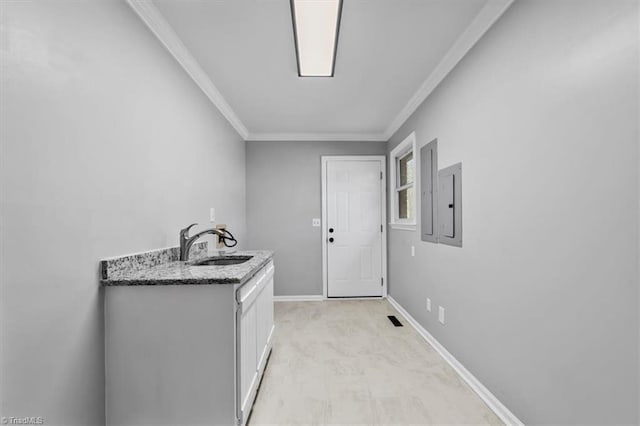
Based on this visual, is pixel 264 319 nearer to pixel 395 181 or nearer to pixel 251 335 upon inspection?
pixel 251 335

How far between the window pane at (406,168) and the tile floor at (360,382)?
5.97 ft

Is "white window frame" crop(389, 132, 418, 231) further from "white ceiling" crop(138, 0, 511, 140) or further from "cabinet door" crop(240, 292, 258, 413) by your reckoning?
"cabinet door" crop(240, 292, 258, 413)

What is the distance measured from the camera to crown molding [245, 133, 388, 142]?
4461 mm

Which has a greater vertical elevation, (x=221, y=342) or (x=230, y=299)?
(x=230, y=299)

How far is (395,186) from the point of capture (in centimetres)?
431

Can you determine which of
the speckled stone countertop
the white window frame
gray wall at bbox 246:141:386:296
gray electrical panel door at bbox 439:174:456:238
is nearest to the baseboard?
gray wall at bbox 246:141:386:296

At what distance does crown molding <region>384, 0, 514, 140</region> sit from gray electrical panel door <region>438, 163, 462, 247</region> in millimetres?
801

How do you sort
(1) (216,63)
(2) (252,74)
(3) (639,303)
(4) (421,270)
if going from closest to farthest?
1. (3) (639,303)
2. (1) (216,63)
3. (2) (252,74)
4. (4) (421,270)

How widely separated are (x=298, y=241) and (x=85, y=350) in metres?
3.26

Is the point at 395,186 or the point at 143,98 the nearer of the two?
the point at 143,98

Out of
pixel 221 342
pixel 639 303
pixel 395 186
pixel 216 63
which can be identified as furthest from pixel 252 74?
pixel 639 303

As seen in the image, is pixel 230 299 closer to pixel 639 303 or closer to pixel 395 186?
pixel 639 303

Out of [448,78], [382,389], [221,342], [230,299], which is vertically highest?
[448,78]

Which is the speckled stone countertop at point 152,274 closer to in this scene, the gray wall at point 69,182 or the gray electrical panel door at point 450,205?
the gray wall at point 69,182
